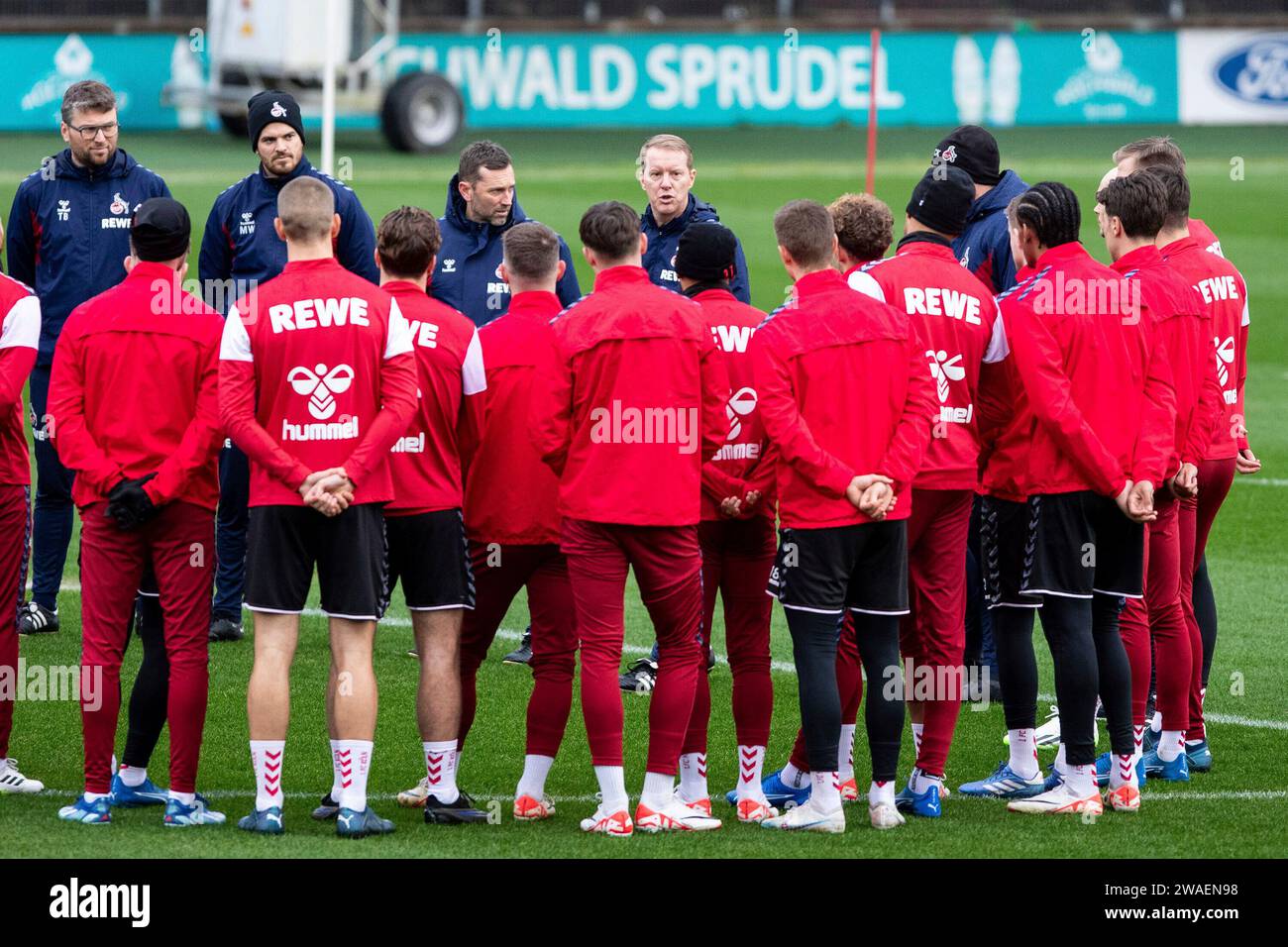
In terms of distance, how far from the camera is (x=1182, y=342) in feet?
21.2

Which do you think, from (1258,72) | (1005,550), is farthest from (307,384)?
(1258,72)

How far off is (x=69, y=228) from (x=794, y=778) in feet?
14.2

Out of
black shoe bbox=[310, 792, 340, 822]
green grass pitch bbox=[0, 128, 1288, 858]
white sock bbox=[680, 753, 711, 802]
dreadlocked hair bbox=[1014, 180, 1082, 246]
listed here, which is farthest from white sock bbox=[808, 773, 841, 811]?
dreadlocked hair bbox=[1014, 180, 1082, 246]

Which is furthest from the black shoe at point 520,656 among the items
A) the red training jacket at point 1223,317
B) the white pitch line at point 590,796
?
the red training jacket at point 1223,317

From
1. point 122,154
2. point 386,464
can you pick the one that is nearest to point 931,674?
point 386,464

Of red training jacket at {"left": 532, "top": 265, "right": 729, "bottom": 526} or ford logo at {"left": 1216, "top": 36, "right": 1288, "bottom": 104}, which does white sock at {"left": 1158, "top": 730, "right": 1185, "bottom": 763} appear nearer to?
red training jacket at {"left": 532, "top": 265, "right": 729, "bottom": 526}

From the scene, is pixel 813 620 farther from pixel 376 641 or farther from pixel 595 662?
pixel 376 641

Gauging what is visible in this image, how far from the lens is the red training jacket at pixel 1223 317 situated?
6.73 meters

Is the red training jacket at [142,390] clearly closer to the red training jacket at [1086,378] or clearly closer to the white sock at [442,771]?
the white sock at [442,771]

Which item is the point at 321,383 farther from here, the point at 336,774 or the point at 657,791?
the point at 657,791

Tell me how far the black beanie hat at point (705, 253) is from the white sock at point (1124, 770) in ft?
6.93

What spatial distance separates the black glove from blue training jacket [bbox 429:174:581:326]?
2115mm

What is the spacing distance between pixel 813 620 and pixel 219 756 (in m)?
2.41

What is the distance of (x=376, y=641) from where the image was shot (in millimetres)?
8719
